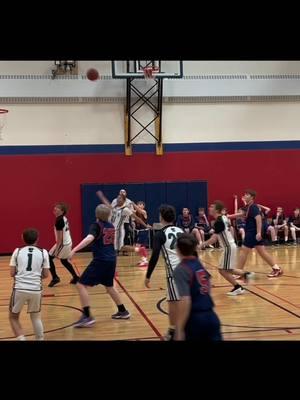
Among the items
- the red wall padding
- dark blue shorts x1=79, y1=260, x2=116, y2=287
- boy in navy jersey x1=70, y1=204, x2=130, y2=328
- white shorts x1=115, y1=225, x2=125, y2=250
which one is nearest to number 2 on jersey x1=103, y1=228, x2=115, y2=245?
boy in navy jersey x1=70, y1=204, x2=130, y2=328

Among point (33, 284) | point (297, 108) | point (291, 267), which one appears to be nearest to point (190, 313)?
point (33, 284)

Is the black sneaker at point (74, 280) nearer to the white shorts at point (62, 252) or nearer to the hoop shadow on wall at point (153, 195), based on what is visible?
the white shorts at point (62, 252)

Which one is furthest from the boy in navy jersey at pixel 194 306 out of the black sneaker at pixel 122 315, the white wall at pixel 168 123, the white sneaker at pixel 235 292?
the white wall at pixel 168 123

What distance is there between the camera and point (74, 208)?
55.3 feet

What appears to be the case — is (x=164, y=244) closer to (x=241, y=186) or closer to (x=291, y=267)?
(x=291, y=267)

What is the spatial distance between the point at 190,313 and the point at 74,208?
12791 millimetres

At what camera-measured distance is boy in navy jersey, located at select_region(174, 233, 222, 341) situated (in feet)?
14.3

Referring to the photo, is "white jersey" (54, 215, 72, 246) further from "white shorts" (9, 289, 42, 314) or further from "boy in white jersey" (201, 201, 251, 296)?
"white shorts" (9, 289, 42, 314)

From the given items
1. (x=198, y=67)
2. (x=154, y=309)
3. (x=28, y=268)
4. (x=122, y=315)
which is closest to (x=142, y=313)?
(x=154, y=309)

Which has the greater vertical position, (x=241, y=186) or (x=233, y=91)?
(x=233, y=91)

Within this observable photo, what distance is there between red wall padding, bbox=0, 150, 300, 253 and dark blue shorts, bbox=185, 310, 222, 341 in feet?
42.0

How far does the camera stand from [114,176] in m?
17.2
